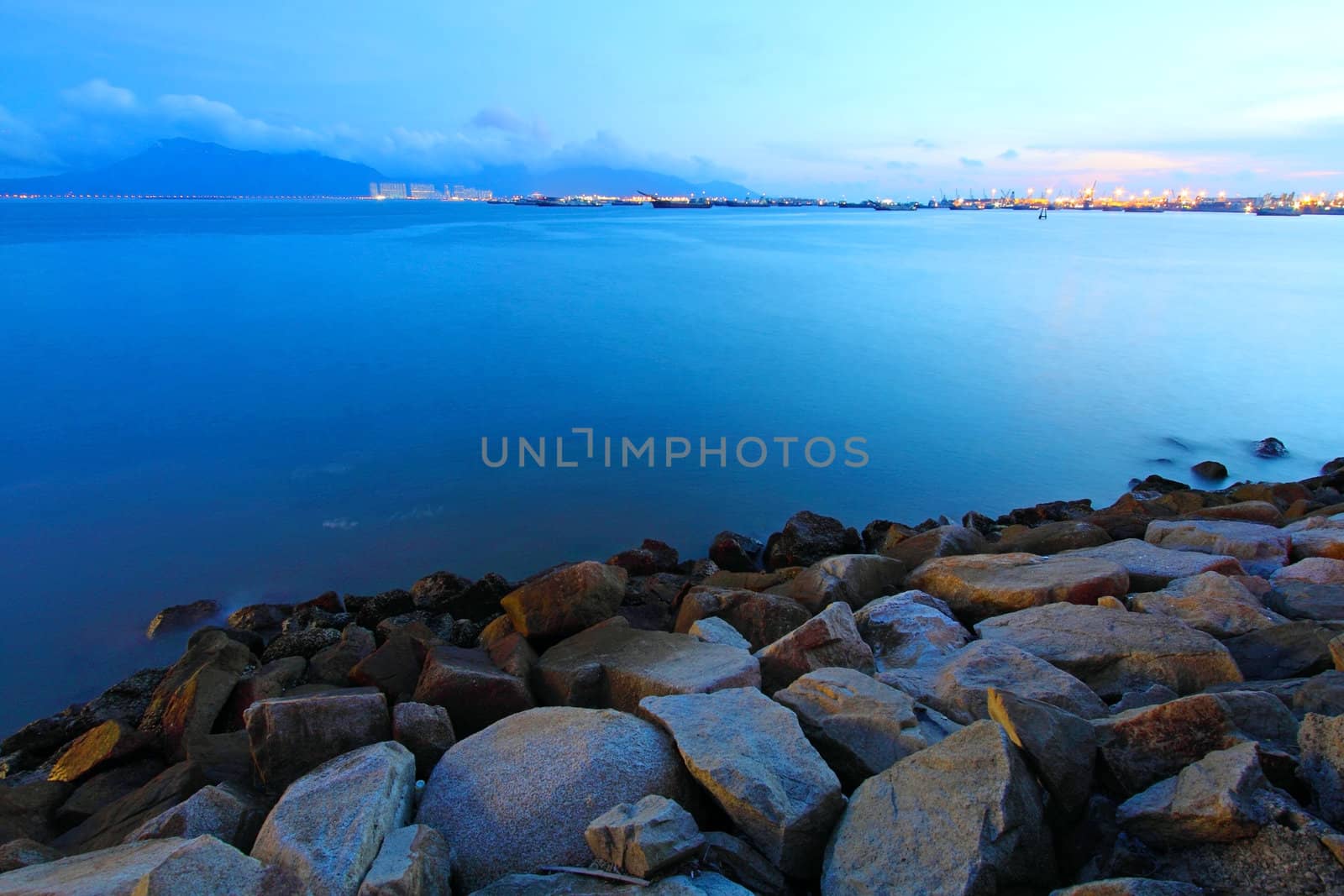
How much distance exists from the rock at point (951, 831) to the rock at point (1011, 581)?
2.27 m

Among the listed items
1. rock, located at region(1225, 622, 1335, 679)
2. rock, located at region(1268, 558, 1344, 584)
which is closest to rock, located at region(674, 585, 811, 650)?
rock, located at region(1225, 622, 1335, 679)

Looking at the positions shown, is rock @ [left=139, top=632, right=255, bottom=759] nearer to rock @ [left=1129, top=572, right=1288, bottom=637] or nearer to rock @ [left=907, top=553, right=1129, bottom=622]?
rock @ [left=907, top=553, right=1129, bottom=622]

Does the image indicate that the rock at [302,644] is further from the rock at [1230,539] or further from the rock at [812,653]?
the rock at [1230,539]

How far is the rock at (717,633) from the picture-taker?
4392 mm

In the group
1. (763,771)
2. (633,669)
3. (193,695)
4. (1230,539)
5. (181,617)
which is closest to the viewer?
(763,771)

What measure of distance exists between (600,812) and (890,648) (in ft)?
7.21

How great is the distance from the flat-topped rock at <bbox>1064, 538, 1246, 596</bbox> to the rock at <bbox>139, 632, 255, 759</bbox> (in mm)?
5499

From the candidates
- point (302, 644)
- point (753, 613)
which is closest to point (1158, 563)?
point (753, 613)

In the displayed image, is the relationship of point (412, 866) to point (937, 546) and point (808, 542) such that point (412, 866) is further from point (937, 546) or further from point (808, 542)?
point (808, 542)

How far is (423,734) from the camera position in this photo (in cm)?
332

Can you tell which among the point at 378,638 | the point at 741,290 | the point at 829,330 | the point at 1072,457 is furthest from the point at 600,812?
the point at 741,290

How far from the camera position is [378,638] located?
5.74m

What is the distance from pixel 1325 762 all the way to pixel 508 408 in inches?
502

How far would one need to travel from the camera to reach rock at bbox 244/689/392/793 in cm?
319
